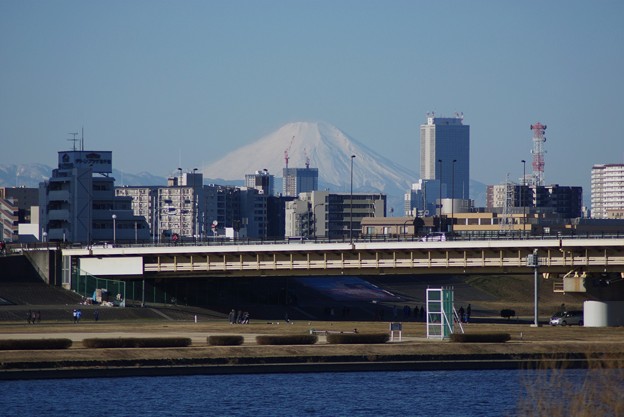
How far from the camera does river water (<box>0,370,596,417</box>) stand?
5978 centimetres

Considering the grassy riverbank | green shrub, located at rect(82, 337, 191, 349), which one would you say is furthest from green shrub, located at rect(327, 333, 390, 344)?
green shrub, located at rect(82, 337, 191, 349)

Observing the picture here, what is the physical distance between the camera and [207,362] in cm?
7388

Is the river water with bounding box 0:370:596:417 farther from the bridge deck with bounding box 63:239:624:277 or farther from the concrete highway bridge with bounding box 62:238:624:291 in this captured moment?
the bridge deck with bounding box 63:239:624:277

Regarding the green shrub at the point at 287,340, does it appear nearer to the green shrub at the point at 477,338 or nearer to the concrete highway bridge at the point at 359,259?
the green shrub at the point at 477,338

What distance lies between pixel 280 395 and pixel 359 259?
62.6 meters

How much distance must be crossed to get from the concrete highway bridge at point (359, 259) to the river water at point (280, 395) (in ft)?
149

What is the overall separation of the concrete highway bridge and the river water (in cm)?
4542

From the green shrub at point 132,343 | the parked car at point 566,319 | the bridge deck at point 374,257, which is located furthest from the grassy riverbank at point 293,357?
the parked car at point 566,319

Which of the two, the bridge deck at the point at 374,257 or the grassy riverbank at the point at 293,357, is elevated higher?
the bridge deck at the point at 374,257

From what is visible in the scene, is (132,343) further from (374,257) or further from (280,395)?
(374,257)

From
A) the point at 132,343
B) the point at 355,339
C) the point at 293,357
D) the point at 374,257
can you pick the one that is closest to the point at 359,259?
the point at 374,257

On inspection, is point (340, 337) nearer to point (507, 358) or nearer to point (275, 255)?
point (507, 358)

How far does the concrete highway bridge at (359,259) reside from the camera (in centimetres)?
11862

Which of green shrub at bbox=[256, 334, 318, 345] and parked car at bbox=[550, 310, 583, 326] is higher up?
green shrub at bbox=[256, 334, 318, 345]
